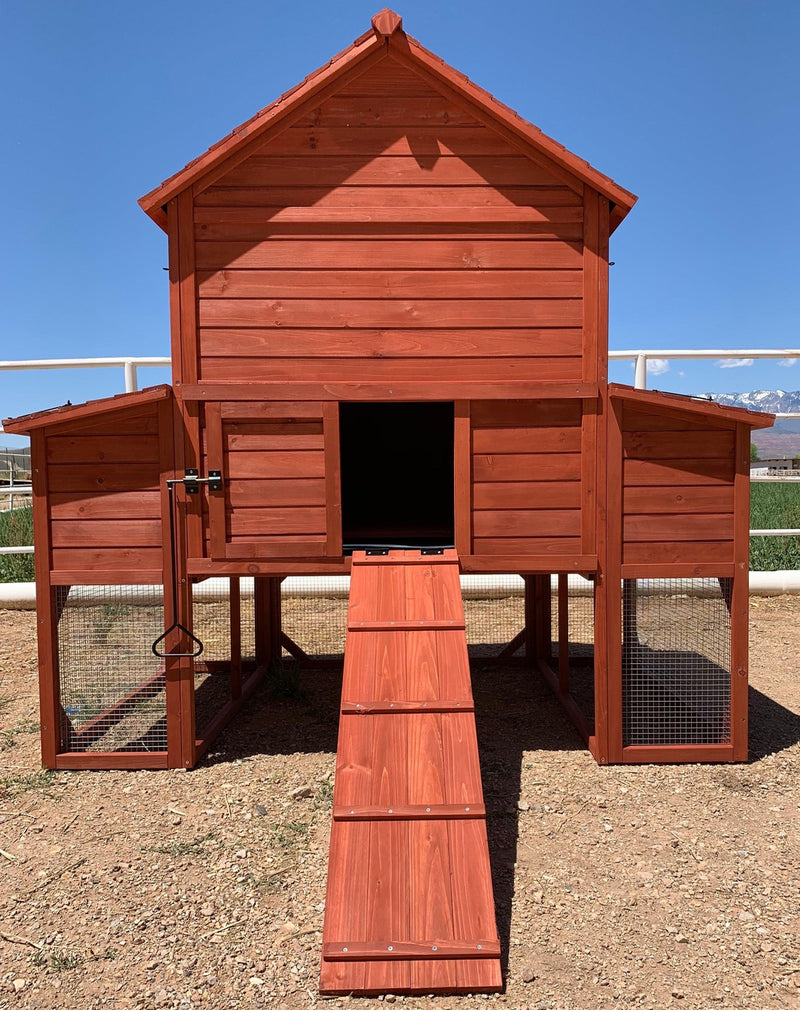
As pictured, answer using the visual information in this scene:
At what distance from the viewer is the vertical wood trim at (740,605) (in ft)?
13.7

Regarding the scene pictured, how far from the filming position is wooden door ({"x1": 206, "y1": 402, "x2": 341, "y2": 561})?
4.14m

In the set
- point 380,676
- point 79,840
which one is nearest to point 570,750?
point 380,676

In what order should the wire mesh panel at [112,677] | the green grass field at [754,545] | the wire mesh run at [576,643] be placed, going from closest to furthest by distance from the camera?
the wire mesh panel at [112,677]
the wire mesh run at [576,643]
the green grass field at [754,545]

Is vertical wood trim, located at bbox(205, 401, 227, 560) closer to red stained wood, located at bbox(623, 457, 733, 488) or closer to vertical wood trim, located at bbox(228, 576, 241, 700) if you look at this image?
vertical wood trim, located at bbox(228, 576, 241, 700)

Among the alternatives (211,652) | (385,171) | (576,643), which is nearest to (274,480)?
(385,171)

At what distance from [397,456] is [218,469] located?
3086 millimetres

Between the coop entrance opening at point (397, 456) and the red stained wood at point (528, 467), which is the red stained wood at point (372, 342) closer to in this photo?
the red stained wood at point (528, 467)

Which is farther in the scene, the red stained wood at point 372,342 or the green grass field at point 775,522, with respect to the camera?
the green grass field at point 775,522

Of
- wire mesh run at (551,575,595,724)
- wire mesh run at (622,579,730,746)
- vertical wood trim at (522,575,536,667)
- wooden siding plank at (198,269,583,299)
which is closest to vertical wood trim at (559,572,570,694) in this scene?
wire mesh run at (551,575,595,724)

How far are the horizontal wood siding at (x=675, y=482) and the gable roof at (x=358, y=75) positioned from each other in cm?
139

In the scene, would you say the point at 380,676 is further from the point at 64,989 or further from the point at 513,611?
the point at 513,611

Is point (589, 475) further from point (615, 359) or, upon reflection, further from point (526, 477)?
point (615, 359)

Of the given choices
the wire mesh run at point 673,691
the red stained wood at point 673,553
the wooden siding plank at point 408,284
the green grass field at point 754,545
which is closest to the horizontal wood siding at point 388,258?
the wooden siding plank at point 408,284

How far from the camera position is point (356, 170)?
4117 millimetres
